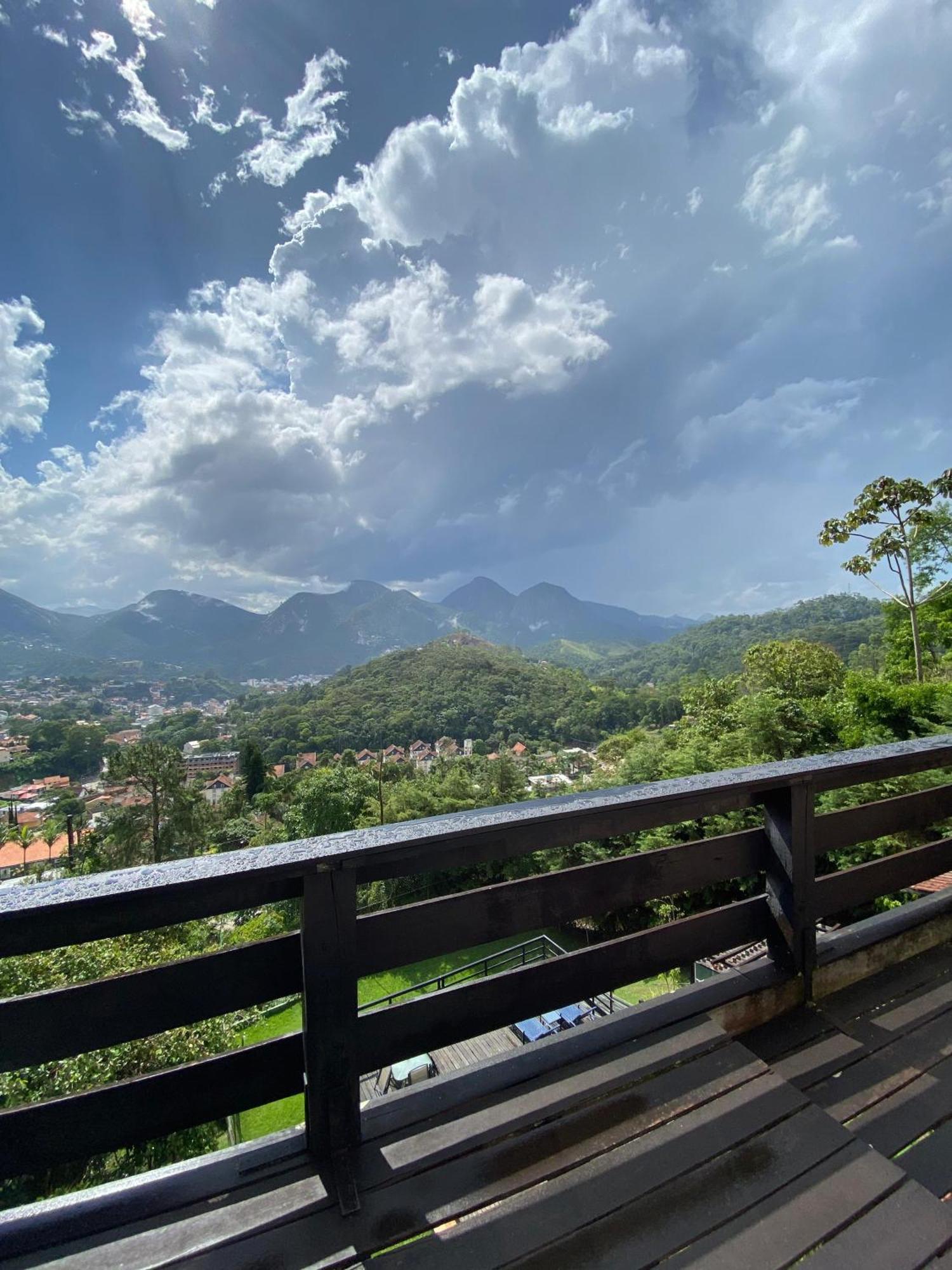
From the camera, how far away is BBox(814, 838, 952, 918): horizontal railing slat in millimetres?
1760

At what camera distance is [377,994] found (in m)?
17.9

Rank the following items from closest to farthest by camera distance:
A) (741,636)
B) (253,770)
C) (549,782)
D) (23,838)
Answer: (23,838)
(253,770)
(549,782)
(741,636)

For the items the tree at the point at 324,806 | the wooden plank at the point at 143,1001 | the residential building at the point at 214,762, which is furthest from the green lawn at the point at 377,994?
the residential building at the point at 214,762

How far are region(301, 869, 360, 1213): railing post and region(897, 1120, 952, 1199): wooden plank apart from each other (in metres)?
1.16

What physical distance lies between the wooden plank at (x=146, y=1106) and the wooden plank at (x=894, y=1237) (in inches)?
40.6

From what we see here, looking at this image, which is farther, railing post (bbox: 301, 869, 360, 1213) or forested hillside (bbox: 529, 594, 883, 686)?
forested hillside (bbox: 529, 594, 883, 686)

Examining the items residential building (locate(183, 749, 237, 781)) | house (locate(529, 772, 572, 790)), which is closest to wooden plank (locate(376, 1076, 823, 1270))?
house (locate(529, 772, 572, 790))

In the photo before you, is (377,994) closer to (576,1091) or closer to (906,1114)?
(576,1091)

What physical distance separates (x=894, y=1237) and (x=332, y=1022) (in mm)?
1075

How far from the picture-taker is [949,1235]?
0.90 metres

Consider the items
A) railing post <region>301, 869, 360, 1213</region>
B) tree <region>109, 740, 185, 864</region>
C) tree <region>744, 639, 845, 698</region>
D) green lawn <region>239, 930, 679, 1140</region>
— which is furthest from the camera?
tree <region>744, 639, 845, 698</region>

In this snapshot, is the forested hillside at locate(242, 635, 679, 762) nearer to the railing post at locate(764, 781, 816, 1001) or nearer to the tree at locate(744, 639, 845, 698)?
the tree at locate(744, 639, 845, 698)

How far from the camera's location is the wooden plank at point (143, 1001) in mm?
881

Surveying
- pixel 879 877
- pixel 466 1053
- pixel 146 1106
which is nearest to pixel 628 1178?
pixel 146 1106
